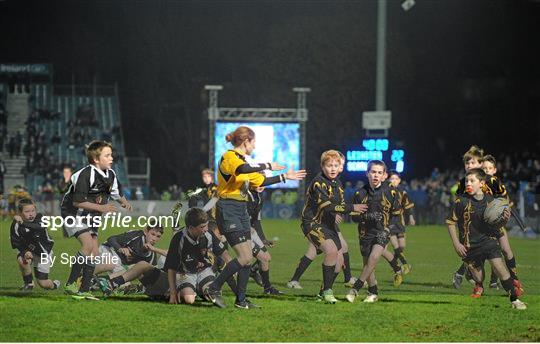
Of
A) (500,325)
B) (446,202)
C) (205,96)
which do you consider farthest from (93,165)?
(205,96)

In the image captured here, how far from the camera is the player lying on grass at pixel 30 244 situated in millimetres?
14406

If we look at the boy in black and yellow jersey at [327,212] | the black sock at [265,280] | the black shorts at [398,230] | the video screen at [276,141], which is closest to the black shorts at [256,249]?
the black sock at [265,280]

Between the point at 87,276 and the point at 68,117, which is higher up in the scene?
the point at 68,117

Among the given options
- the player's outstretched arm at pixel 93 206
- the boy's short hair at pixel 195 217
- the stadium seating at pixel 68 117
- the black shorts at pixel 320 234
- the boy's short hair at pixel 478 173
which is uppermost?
the stadium seating at pixel 68 117

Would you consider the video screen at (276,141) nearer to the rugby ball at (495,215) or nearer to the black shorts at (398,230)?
the black shorts at (398,230)

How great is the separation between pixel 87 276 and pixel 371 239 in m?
3.72

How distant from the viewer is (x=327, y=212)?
13.7m

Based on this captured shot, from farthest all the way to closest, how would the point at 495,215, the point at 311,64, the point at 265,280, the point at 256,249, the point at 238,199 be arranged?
the point at 311,64 < the point at 256,249 < the point at 265,280 < the point at 495,215 < the point at 238,199

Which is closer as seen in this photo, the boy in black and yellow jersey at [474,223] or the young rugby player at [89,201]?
the young rugby player at [89,201]

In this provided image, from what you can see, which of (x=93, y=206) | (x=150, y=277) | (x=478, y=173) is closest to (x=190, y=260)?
(x=150, y=277)

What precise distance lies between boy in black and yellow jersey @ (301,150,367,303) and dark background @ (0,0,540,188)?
28.6m

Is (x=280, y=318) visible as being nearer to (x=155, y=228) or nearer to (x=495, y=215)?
(x=155, y=228)

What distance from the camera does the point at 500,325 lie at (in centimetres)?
1170

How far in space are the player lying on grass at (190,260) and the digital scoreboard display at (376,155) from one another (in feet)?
40.0
